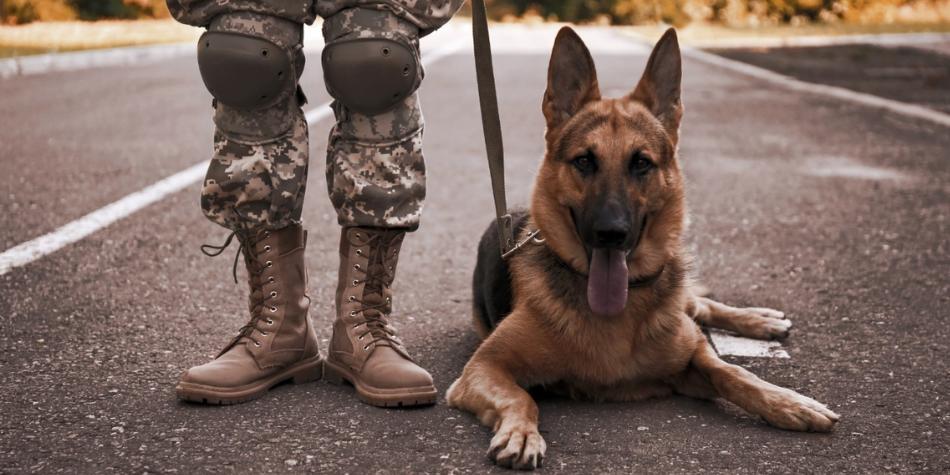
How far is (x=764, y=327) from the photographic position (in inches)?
163

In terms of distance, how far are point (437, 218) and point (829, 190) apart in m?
2.76

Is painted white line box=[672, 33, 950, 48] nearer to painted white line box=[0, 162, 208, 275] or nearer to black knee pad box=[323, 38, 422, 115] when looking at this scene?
painted white line box=[0, 162, 208, 275]

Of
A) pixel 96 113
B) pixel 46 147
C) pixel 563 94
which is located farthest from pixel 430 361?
pixel 96 113

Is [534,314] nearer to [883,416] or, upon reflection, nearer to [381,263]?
[381,263]

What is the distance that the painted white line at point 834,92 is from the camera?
10533 millimetres

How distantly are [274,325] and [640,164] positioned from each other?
1.32m

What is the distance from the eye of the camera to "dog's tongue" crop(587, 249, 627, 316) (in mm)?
Result: 3373

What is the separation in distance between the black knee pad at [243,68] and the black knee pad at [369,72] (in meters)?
0.15

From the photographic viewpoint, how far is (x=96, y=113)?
1029cm

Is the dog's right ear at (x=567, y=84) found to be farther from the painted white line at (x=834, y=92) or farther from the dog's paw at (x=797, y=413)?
the painted white line at (x=834, y=92)

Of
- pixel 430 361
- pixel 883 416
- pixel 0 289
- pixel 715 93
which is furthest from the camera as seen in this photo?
pixel 715 93

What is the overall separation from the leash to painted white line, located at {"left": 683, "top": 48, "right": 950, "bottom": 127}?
24.8 feet

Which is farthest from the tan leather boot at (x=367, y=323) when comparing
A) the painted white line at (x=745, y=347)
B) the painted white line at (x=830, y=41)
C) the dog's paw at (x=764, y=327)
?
the painted white line at (x=830, y=41)

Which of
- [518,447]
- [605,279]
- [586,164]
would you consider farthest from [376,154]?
[518,447]
